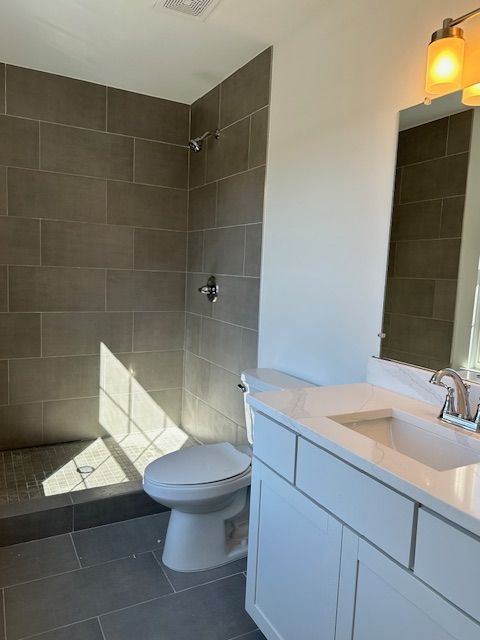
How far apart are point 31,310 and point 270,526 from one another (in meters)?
2.15

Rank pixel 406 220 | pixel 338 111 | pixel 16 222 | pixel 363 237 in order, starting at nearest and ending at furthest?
1. pixel 406 220
2. pixel 363 237
3. pixel 338 111
4. pixel 16 222

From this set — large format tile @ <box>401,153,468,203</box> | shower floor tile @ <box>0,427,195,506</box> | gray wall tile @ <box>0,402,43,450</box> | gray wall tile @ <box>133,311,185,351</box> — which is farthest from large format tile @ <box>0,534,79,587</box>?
large format tile @ <box>401,153,468,203</box>

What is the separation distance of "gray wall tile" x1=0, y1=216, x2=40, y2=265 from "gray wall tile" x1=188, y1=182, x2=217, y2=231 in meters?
1.00

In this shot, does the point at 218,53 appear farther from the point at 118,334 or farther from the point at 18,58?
the point at 118,334

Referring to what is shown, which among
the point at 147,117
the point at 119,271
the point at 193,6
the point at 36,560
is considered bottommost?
the point at 36,560

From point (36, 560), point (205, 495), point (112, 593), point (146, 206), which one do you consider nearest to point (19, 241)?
point (146, 206)

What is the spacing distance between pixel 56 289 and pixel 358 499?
2.46 m

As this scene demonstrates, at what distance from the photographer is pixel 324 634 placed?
1.27m

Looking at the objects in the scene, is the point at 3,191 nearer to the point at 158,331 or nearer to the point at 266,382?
the point at 158,331

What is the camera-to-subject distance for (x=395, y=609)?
3.40 ft

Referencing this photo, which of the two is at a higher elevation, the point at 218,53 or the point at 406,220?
the point at 218,53

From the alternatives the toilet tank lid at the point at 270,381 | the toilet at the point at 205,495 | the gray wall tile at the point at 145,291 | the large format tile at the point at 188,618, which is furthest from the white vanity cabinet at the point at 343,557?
the gray wall tile at the point at 145,291

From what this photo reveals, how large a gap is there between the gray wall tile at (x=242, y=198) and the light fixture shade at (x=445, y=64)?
1133 mm

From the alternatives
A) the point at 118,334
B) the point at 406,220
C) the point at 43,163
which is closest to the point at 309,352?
the point at 406,220
